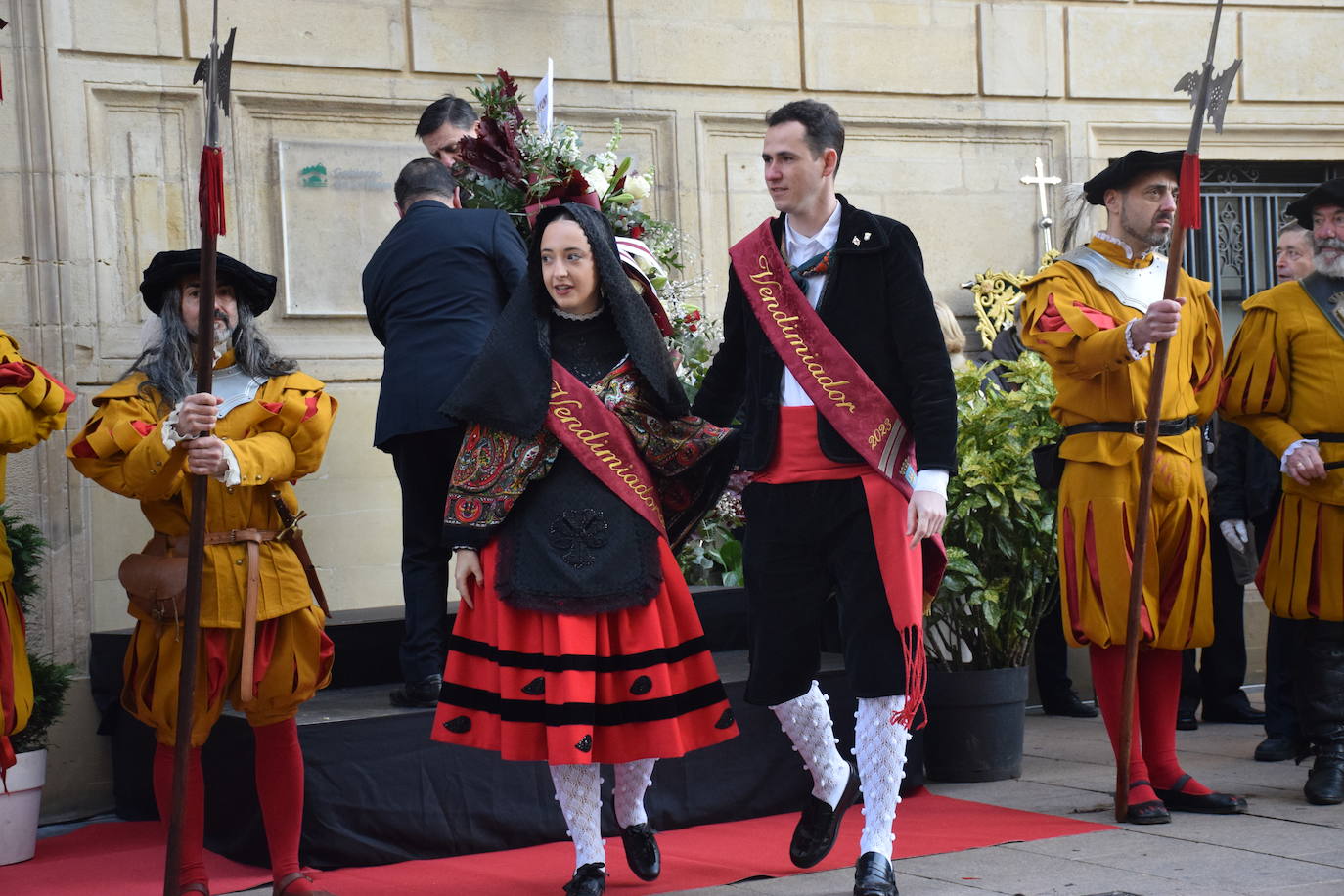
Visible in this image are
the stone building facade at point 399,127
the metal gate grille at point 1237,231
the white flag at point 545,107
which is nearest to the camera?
the white flag at point 545,107

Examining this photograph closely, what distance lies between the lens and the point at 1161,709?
5.18m

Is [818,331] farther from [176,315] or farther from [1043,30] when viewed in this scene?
[1043,30]

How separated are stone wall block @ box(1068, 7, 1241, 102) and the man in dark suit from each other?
4.09 m

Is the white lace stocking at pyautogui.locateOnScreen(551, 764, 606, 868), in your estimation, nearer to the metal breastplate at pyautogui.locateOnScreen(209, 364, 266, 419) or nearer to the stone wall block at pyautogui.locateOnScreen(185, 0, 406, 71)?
the metal breastplate at pyautogui.locateOnScreen(209, 364, 266, 419)

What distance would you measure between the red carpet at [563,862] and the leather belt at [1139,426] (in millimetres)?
1161

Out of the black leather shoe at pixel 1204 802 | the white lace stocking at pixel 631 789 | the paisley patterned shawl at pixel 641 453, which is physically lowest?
the black leather shoe at pixel 1204 802

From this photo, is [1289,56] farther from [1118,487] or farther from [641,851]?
[641,851]

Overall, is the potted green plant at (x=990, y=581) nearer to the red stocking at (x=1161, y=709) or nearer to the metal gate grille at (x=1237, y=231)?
the red stocking at (x=1161, y=709)

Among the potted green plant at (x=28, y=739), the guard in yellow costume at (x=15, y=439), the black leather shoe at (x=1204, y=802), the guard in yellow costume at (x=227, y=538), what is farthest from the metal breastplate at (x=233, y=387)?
the black leather shoe at (x=1204, y=802)

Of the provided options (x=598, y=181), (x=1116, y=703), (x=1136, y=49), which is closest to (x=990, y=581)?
(x=1116, y=703)

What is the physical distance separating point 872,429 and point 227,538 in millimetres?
1663

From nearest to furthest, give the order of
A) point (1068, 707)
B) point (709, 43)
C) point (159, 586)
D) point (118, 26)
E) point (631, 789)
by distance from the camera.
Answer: point (159, 586)
point (631, 789)
point (118, 26)
point (1068, 707)
point (709, 43)

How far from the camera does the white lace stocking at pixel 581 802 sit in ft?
14.0

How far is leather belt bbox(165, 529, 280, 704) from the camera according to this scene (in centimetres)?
431
